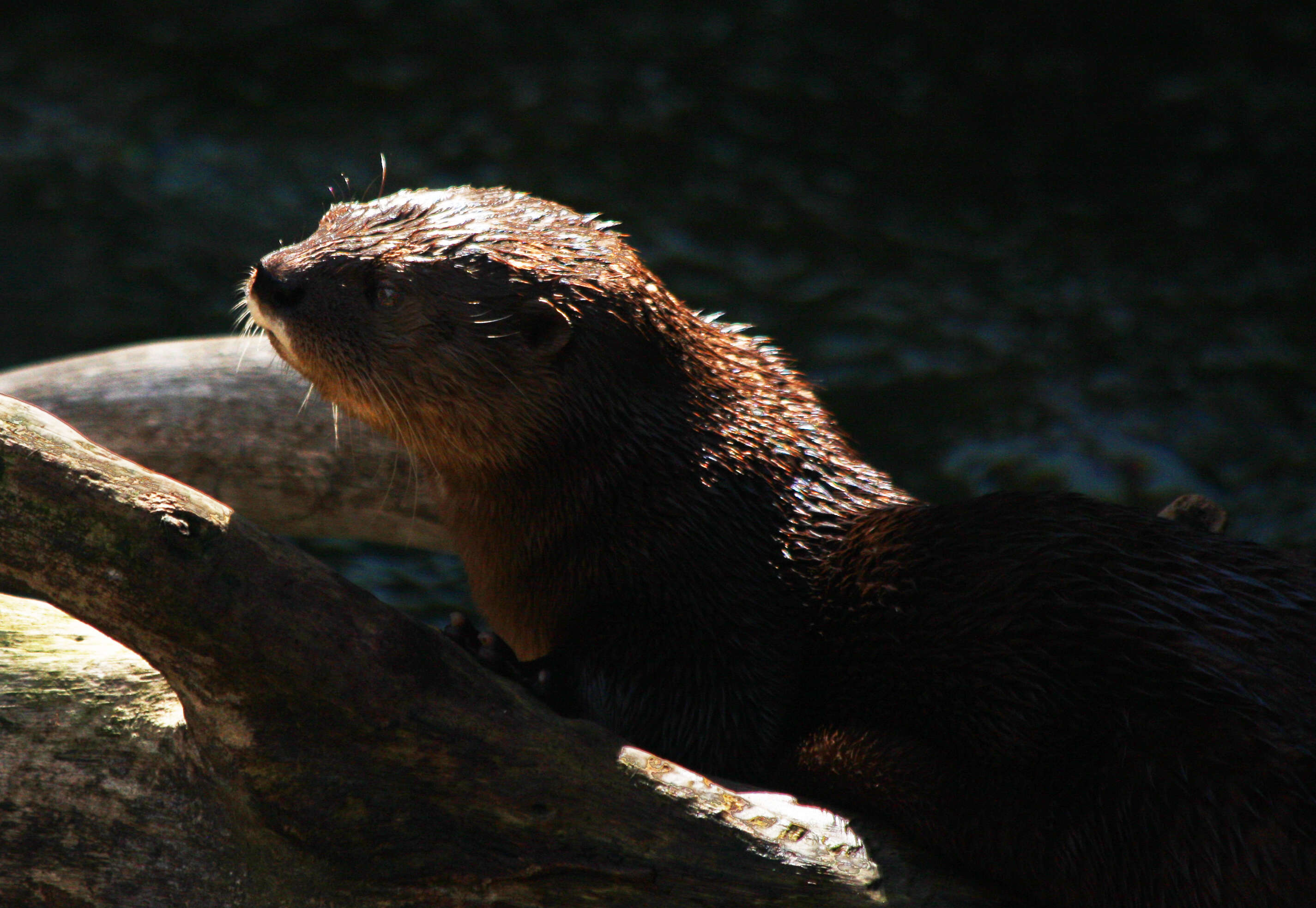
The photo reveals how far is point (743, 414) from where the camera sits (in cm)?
305

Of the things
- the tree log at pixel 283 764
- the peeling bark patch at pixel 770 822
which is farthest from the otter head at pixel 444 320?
the peeling bark patch at pixel 770 822

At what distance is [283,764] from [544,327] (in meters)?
1.08

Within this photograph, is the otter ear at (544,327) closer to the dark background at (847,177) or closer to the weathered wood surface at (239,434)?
the weathered wood surface at (239,434)

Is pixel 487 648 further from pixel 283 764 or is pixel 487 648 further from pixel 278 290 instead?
pixel 278 290

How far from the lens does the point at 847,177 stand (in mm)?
8469

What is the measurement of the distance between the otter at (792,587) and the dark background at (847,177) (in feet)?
11.8

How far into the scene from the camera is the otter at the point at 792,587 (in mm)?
2252

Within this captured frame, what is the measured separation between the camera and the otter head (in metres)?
2.85

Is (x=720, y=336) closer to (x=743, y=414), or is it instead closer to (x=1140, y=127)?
(x=743, y=414)

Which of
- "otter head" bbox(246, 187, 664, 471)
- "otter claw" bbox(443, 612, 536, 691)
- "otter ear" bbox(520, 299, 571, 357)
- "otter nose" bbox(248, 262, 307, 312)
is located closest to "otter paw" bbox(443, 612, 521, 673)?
"otter claw" bbox(443, 612, 536, 691)

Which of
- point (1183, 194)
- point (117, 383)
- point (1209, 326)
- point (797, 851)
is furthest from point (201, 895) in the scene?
point (1183, 194)

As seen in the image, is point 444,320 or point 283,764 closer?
point 283,764

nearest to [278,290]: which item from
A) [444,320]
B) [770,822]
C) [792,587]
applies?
[444,320]

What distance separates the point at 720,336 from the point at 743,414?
0.90 feet
